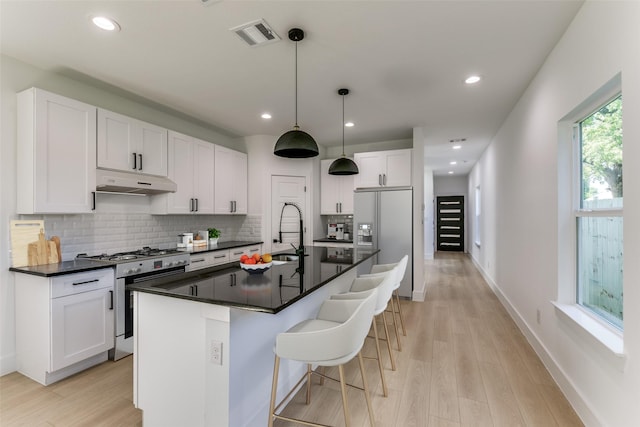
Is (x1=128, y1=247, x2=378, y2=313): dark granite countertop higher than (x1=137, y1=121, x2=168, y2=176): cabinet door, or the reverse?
(x1=137, y1=121, x2=168, y2=176): cabinet door

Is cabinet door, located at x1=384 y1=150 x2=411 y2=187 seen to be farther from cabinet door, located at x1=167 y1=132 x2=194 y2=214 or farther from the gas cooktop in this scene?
the gas cooktop

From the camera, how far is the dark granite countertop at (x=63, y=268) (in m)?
2.37

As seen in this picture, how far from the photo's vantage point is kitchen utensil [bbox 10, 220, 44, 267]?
2572 mm

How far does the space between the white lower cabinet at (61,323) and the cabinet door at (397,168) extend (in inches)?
161

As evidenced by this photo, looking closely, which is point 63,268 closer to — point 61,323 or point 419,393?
point 61,323

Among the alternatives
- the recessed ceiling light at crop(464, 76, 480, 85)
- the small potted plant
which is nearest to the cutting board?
the small potted plant

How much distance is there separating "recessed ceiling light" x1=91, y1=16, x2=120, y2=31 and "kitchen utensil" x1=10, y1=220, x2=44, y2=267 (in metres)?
1.84

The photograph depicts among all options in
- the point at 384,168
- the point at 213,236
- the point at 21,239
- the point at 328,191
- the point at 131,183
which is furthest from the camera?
the point at 328,191

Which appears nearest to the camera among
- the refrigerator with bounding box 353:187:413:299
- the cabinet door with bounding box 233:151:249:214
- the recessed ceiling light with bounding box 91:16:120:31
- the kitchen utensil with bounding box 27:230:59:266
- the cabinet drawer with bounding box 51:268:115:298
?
the recessed ceiling light with bounding box 91:16:120:31

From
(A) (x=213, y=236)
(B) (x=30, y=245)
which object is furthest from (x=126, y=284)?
(A) (x=213, y=236)

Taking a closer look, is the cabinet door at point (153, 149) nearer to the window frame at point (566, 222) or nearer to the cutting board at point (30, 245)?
the cutting board at point (30, 245)

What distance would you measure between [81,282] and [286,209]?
10.5 feet

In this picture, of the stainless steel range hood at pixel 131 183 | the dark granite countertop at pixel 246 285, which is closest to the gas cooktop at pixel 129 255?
the stainless steel range hood at pixel 131 183

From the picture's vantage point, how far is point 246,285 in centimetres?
175
